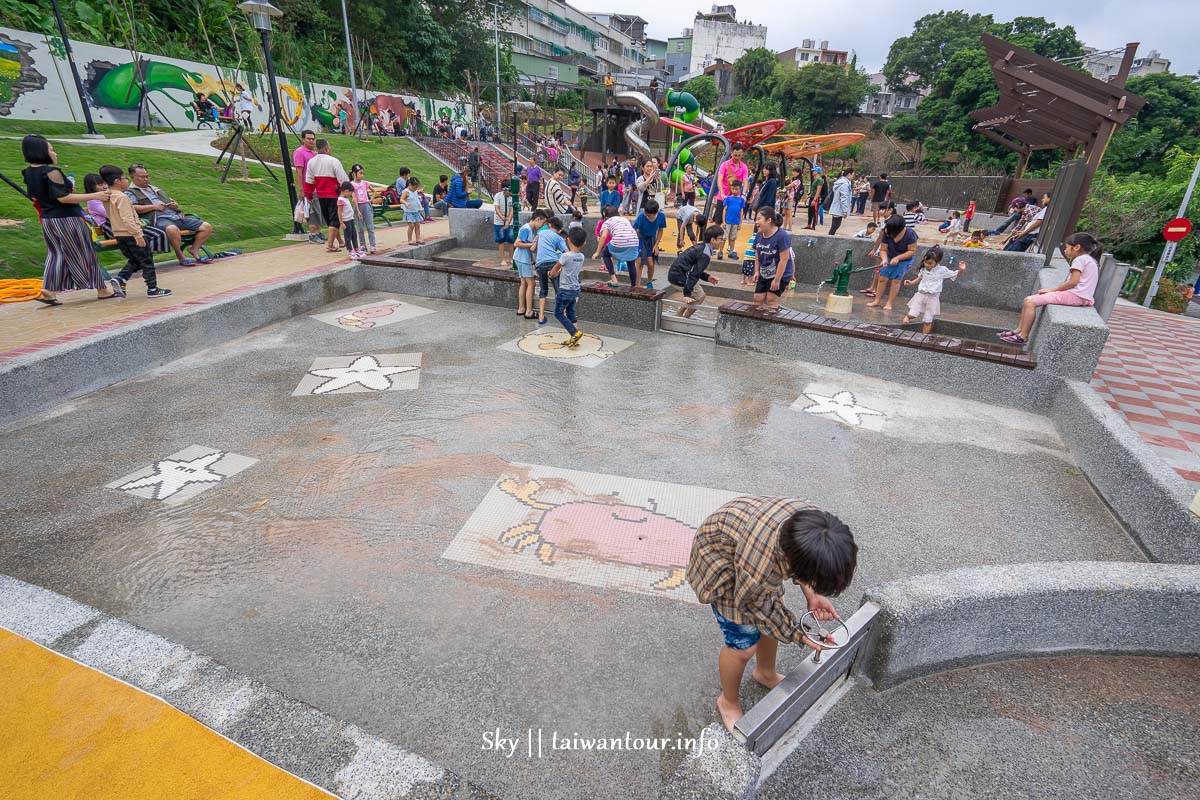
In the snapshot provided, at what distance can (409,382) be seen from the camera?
626 centimetres

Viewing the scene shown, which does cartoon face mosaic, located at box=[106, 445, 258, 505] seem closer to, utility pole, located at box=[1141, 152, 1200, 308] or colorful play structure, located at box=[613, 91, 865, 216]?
colorful play structure, located at box=[613, 91, 865, 216]

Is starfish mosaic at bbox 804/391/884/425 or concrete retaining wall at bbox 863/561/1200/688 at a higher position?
concrete retaining wall at bbox 863/561/1200/688

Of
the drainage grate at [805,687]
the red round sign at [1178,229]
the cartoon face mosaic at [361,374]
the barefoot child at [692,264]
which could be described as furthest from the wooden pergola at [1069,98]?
the cartoon face mosaic at [361,374]

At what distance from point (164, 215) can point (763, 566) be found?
35.2ft

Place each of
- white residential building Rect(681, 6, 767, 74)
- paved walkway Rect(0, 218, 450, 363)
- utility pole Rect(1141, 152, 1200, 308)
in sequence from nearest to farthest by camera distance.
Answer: paved walkway Rect(0, 218, 450, 363)
utility pole Rect(1141, 152, 1200, 308)
white residential building Rect(681, 6, 767, 74)

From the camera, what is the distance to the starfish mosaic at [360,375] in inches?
241

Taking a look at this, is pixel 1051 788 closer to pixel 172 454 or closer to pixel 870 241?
pixel 172 454

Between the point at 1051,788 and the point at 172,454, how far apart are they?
20.1ft

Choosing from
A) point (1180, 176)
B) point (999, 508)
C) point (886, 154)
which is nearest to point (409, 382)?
point (999, 508)

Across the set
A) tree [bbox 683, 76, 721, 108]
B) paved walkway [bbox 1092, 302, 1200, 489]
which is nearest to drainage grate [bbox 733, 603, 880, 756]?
paved walkway [bbox 1092, 302, 1200, 489]

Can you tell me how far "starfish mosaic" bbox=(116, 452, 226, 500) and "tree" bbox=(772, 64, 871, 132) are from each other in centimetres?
6391

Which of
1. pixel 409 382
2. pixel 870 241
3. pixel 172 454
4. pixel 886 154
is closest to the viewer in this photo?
pixel 172 454

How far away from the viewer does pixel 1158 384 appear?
7.19 m

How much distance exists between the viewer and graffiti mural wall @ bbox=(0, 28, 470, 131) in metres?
17.9
